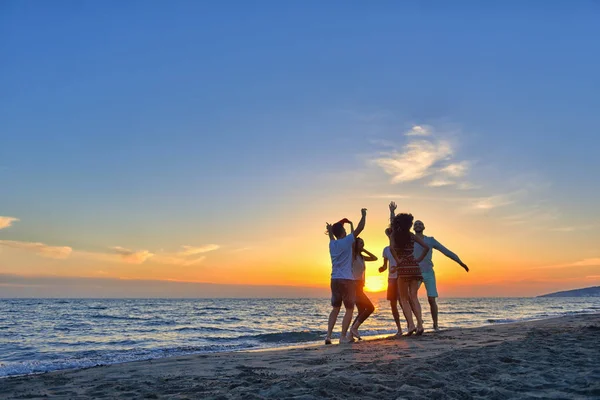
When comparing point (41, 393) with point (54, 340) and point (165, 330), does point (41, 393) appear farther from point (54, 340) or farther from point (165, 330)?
point (165, 330)

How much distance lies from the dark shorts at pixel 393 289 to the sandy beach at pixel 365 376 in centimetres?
206

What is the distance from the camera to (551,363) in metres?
4.62

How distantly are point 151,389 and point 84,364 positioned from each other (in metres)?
5.43

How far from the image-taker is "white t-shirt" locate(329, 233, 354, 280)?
8.08 meters

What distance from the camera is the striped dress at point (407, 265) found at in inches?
338

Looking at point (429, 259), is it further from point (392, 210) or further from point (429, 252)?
point (392, 210)

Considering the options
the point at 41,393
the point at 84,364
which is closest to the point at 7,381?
the point at 41,393

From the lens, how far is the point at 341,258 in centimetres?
820

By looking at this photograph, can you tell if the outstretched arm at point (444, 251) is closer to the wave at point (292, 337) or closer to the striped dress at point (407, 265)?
the striped dress at point (407, 265)

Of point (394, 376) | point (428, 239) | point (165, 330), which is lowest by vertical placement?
point (165, 330)

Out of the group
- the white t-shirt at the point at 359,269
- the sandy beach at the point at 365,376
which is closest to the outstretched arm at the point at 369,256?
the white t-shirt at the point at 359,269

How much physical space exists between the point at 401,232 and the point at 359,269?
1.11 m

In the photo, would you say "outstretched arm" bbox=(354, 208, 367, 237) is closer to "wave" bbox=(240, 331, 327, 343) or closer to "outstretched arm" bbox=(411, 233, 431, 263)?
"outstretched arm" bbox=(411, 233, 431, 263)

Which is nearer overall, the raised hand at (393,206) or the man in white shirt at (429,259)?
the raised hand at (393,206)
